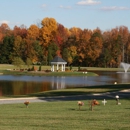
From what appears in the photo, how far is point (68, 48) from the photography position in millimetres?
94938

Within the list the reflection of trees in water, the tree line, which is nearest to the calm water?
the reflection of trees in water

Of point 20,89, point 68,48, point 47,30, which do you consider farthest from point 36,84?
point 47,30

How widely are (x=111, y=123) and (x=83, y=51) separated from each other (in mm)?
84609

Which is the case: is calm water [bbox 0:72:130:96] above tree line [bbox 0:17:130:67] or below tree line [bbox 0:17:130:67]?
below

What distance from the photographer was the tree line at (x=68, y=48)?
93.2 metres

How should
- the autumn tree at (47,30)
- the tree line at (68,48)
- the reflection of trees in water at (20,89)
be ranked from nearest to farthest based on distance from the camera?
1. the reflection of trees in water at (20,89)
2. the tree line at (68,48)
3. the autumn tree at (47,30)

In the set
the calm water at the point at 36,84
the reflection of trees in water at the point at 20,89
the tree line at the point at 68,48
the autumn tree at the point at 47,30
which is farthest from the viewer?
the autumn tree at the point at 47,30

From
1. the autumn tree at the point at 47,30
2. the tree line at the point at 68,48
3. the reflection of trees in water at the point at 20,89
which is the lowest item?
the reflection of trees in water at the point at 20,89

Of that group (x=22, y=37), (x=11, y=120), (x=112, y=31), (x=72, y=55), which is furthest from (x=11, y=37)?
(x=11, y=120)

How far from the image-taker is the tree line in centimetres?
9325

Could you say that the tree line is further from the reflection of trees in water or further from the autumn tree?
the reflection of trees in water

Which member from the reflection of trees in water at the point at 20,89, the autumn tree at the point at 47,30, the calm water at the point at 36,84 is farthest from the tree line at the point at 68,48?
the reflection of trees in water at the point at 20,89

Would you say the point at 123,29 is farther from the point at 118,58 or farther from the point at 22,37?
the point at 22,37

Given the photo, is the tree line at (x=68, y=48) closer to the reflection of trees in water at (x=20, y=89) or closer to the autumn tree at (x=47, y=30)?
the autumn tree at (x=47, y=30)
